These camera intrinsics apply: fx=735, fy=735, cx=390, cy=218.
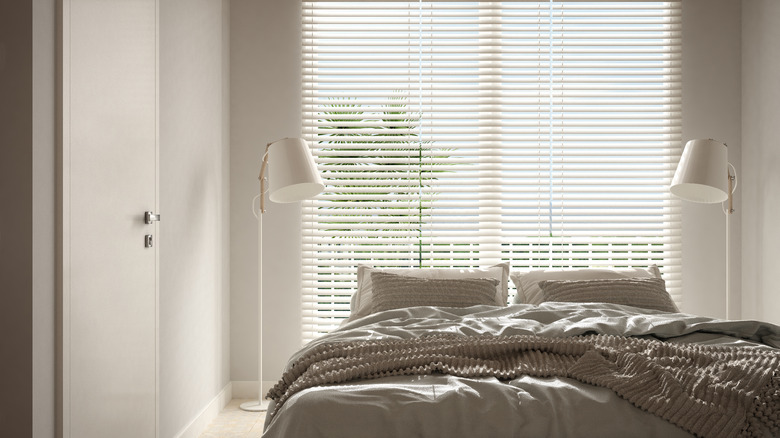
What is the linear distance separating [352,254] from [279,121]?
0.98 meters

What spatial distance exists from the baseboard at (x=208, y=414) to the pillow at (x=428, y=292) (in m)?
1.11

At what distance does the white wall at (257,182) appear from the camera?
15.5ft

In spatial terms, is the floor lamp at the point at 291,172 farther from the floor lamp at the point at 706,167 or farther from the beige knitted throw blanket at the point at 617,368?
the floor lamp at the point at 706,167

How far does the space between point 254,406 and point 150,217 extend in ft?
5.78

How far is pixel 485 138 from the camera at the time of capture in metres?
4.77

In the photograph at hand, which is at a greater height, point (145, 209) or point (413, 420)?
point (145, 209)

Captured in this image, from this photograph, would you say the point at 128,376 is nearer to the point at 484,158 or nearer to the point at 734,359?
the point at 734,359

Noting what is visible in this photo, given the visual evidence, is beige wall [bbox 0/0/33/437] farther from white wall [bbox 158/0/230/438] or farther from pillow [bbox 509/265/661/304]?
pillow [bbox 509/265/661/304]

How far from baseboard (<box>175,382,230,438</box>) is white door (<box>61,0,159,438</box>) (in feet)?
1.78

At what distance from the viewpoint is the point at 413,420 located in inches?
77.5

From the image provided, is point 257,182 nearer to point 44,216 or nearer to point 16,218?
point 44,216

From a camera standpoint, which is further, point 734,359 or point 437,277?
point 437,277

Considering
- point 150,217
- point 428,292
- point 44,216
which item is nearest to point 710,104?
point 428,292

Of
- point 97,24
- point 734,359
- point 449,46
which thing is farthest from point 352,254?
point 734,359
